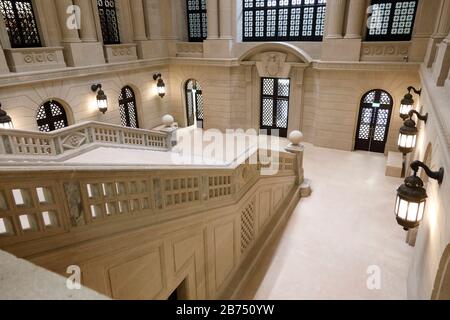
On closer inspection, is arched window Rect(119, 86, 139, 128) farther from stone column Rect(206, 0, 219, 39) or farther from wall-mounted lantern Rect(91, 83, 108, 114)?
stone column Rect(206, 0, 219, 39)

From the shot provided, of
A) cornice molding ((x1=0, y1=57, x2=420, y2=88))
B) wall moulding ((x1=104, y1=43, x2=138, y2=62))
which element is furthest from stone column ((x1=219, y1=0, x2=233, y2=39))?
wall moulding ((x1=104, y1=43, x2=138, y2=62))

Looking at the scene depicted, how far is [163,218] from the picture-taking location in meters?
4.28

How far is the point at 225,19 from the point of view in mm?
14711

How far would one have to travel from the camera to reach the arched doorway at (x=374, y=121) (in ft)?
42.8

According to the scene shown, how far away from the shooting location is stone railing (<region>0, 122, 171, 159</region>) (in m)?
7.19

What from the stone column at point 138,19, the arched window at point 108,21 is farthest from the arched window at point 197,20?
the arched window at point 108,21

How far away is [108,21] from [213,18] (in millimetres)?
4889

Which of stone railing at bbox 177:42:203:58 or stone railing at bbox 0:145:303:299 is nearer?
stone railing at bbox 0:145:303:299

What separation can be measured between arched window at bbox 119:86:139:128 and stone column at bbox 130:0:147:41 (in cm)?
259

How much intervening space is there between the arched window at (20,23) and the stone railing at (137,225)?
8051mm

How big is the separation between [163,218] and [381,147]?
1231cm

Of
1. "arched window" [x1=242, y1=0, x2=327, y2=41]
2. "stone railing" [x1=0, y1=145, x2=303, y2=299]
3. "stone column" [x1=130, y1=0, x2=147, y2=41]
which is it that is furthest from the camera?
"stone column" [x1=130, y1=0, x2=147, y2=41]

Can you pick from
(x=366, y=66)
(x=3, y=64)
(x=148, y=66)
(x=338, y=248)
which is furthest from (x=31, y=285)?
(x=148, y=66)
